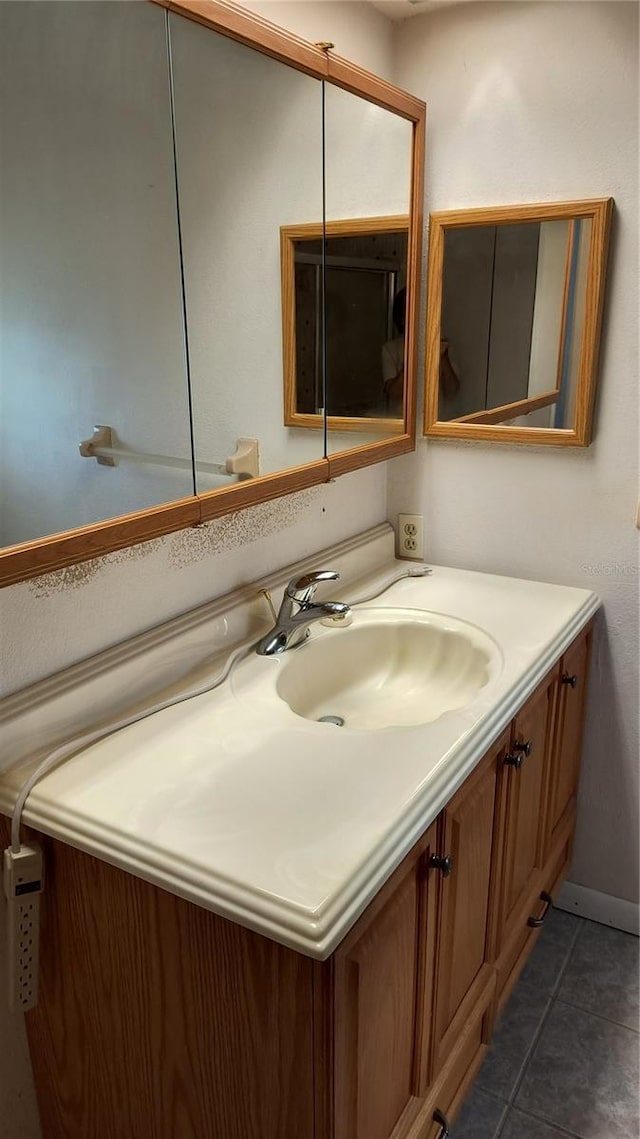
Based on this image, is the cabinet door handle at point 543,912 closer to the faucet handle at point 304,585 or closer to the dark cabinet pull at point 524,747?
the dark cabinet pull at point 524,747

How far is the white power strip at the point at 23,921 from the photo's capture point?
1.05 m

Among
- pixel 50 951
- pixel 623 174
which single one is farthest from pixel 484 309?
pixel 50 951

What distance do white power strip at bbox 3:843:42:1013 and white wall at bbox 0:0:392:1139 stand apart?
7cm

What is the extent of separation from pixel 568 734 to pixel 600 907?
21.7 inches

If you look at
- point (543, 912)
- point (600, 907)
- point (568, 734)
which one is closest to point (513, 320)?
point (568, 734)

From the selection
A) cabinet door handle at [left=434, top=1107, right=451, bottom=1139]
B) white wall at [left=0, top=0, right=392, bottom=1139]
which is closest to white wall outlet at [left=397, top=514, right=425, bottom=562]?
white wall at [left=0, top=0, right=392, bottom=1139]

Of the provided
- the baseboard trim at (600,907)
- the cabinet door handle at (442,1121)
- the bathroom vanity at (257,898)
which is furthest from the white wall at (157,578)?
the baseboard trim at (600,907)

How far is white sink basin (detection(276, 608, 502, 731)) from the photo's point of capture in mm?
A: 1516

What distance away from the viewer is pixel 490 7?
65.7 inches

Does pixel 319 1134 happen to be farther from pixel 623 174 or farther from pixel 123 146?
pixel 623 174

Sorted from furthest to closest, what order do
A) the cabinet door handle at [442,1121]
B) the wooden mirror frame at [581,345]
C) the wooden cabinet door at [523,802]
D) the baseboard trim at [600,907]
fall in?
1. the baseboard trim at [600,907]
2. the wooden mirror frame at [581,345]
3. the wooden cabinet door at [523,802]
4. the cabinet door handle at [442,1121]

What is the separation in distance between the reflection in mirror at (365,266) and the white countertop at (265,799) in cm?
65

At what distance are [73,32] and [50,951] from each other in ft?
4.02

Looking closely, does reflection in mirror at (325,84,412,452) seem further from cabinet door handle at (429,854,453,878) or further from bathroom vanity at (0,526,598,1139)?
cabinet door handle at (429,854,453,878)
